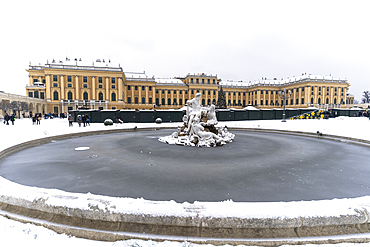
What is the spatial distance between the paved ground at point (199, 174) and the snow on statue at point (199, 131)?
2.19m

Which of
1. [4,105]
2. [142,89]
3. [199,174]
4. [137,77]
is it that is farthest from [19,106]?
[199,174]

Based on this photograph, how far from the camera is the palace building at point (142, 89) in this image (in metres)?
59.6

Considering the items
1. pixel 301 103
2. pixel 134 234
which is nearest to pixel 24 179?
pixel 134 234

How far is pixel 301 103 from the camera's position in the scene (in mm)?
80062

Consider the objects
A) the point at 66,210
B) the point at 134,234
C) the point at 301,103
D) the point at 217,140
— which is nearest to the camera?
the point at 134,234

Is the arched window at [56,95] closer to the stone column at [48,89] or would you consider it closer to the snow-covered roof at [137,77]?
the stone column at [48,89]

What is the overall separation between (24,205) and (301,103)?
3701 inches

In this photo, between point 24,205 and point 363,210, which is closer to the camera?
point 363,210

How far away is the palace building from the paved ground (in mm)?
47652

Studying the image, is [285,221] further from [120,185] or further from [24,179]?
[24,179]

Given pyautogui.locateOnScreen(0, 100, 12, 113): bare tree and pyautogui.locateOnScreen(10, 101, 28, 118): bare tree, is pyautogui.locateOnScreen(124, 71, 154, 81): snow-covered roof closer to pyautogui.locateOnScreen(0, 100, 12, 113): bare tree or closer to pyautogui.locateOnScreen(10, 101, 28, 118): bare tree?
pyautogui.locateOnScreen(10, 101, 28, 118): bare tree

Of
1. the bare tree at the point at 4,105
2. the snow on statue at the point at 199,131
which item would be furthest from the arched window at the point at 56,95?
the snow on statue at the point at 199,131

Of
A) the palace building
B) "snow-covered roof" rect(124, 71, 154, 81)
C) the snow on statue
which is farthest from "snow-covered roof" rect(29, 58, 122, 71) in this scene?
the snow on statue

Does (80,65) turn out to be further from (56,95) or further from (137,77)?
(137,77)
